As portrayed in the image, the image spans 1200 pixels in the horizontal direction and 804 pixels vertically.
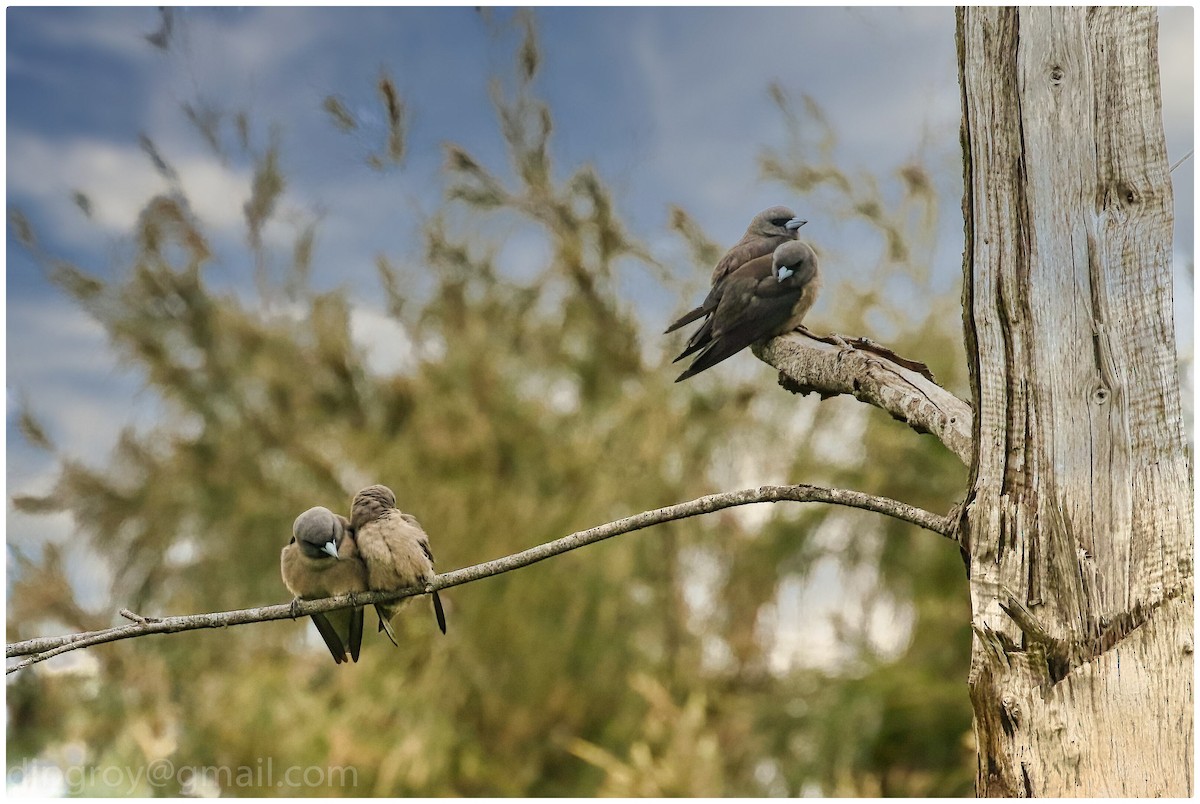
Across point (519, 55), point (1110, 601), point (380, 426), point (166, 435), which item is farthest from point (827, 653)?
point (1110, 601)

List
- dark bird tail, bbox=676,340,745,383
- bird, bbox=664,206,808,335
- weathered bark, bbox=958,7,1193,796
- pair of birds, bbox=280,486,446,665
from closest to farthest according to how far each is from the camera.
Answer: weathered bark, bbox=958,7,1193,796
pair of birds, bbox=280,486,446,665
dark bird tail, bbox=676,340,745,383
bird, bbox=664,206,808,335

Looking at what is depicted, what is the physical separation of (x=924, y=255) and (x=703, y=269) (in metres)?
1.22

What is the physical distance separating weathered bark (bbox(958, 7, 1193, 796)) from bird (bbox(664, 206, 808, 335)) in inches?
23.8

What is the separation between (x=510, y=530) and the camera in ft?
17.4

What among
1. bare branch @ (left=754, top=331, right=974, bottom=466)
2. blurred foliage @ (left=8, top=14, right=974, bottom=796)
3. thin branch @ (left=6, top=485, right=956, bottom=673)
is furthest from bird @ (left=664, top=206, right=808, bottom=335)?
blurred foliage @ (left=8, top=14, right=974, bottom=796)

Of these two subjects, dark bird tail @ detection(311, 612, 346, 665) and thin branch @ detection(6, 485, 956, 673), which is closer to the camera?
thin branch @ detection(6, 485, 956, 673)

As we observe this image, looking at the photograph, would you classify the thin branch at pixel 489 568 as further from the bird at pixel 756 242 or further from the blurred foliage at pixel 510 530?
the blurred foliage at pixel 510 530

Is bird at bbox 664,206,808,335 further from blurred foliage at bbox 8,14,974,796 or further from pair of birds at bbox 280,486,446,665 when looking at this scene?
blurred foliage at bbox 8,14,974,796

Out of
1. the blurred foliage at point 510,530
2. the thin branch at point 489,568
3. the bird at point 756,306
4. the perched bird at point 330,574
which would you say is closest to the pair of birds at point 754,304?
the bird at point 756,306

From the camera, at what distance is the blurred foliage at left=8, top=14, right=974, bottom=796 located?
5129 millimetres

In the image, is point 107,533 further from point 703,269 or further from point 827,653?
point 827,653

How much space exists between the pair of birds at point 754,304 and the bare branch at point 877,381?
0.05 m

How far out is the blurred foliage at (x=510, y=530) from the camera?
5129 millimetres

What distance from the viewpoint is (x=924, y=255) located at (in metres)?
5.16
